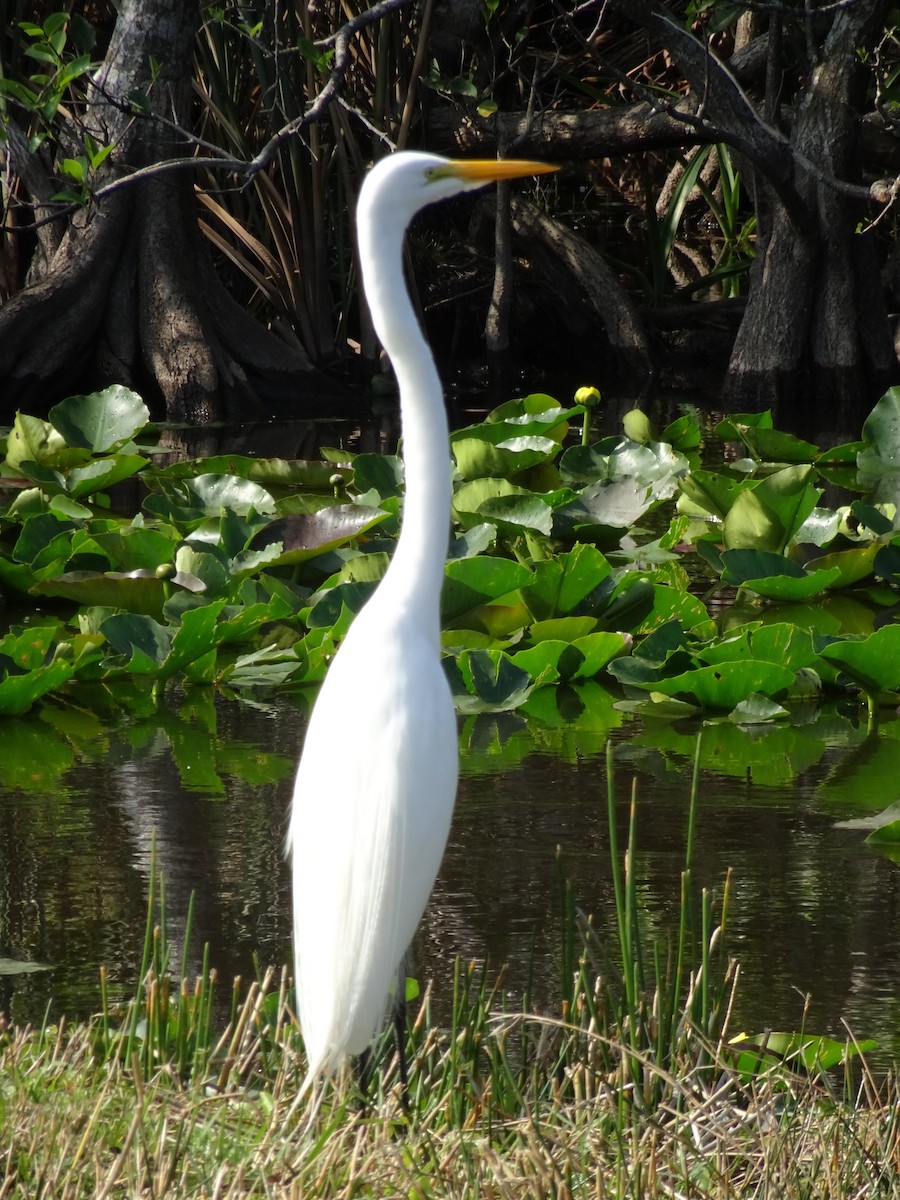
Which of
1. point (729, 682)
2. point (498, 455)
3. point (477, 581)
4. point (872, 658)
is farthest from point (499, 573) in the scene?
point (498, 455)

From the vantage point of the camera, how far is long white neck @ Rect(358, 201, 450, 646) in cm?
185

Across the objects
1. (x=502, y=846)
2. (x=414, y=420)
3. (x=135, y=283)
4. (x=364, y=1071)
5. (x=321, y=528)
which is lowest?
(x=364, y=1071)

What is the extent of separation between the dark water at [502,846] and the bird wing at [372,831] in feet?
0.93

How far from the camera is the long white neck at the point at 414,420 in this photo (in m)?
1.85

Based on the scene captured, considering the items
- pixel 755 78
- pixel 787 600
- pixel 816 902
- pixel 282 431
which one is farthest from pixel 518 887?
pixel 755 78

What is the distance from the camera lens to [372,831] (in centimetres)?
175

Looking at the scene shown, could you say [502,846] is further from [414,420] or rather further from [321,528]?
[321,528]

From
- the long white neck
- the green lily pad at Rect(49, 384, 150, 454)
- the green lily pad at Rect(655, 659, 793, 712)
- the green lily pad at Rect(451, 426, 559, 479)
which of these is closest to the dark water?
the green lily pad at Rect(655, 659, 793, 712)

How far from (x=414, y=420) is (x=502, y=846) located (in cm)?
114

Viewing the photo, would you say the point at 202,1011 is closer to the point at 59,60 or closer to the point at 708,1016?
the point at 708,1016

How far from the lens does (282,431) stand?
7.10m

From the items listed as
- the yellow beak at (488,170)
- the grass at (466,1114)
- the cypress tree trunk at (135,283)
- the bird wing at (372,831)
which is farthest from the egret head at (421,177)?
the cypress tree trunk at (135,283)

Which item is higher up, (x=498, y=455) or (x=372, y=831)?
(x=498, y=455)

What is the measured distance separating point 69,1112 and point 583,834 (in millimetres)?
1350
